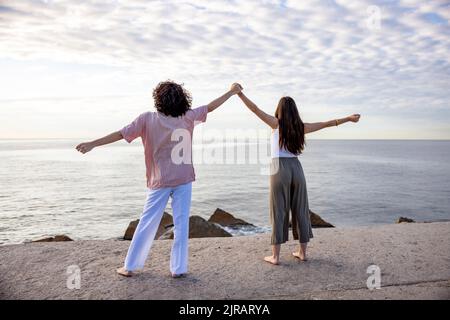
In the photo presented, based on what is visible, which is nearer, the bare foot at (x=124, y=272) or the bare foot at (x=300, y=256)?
the bare foot at (x=124, y=272)

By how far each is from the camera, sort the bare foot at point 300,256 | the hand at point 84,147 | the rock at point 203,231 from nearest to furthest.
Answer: the hand at point 84,147 < the bare foot at point 300,256 < the rock at point 203,231

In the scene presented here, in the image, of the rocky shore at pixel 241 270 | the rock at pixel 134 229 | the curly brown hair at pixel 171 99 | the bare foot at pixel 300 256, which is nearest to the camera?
the rocky shore at pixel 241 270

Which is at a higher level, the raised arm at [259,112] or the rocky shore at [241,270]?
the raised arm at [259,112]

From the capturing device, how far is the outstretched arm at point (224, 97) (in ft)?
16.5

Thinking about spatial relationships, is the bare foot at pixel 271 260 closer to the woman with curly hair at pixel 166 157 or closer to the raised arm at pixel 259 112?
the woman with curly hair at pixel 166 157

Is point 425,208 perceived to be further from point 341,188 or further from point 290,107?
point 290,107

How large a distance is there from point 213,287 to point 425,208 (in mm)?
23788

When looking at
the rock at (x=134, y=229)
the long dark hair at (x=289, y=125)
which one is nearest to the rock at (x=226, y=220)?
the rock at (x=134, y=229)

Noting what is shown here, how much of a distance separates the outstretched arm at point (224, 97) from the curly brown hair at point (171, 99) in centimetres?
34

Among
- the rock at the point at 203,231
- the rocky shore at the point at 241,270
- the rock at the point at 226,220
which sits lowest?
the rock at the point at 226,220

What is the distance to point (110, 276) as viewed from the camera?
16.2 ft

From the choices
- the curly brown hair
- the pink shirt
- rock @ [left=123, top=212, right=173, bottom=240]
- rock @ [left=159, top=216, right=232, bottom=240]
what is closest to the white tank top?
the pink shirt

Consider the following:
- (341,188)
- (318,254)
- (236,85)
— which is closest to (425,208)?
(341,188)
